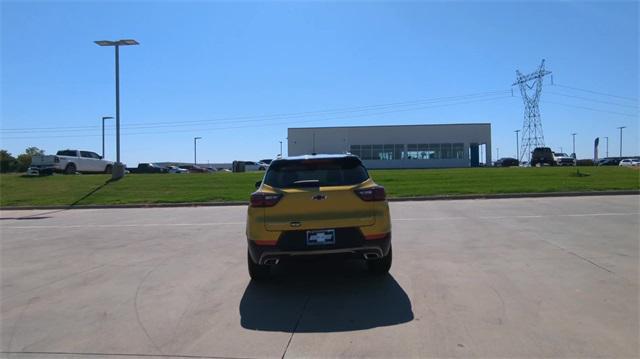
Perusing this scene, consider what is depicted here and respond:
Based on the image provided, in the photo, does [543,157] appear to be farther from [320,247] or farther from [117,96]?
[320,247]

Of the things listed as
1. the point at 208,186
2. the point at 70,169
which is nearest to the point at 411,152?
the point at 70,169

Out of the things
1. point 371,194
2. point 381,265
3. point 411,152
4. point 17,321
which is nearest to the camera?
point 17,321

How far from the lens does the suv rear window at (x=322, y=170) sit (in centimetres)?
641

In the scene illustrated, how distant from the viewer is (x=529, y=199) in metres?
18.4

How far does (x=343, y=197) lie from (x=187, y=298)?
2297 mm

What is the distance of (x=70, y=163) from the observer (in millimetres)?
32938

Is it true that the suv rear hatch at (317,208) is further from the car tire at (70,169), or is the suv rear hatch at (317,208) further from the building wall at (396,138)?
the building wall at (396,138)

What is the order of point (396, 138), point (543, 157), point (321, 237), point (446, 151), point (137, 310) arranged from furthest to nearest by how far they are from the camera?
point (396, 138) < point (446, 151) < point (543, 157) < point (321, 237) < point (137, 310)

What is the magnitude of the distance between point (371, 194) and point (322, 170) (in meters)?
0.81

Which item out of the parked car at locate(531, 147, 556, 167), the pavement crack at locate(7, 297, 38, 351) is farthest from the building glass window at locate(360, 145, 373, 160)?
the pavement crack at locate(7, 297, 38, 351)

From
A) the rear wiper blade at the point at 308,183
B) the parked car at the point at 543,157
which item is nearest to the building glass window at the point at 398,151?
the parked car at the point at 543,157

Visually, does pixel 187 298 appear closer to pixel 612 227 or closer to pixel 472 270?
pixel 472 270

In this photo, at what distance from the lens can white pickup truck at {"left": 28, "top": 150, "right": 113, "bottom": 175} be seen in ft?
105

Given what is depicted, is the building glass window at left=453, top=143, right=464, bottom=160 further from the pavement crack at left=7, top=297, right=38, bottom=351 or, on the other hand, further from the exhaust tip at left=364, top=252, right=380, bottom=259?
the pavement crack at left=7, top=297, right=38, bottom=351
